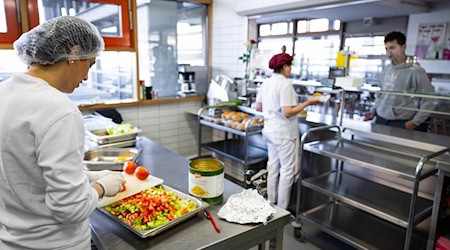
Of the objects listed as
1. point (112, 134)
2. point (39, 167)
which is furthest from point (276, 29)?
point (39, 167)

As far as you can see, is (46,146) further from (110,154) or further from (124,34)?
(124,34)

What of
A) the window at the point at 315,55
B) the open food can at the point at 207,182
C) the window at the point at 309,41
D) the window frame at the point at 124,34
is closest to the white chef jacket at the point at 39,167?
the open food can at the point at 207,182

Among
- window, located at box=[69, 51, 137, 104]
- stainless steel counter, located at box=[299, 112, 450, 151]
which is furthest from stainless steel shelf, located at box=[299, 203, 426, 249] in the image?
window, located at box=[69, 51, 137, 104]

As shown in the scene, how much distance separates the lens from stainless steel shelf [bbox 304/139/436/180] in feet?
6.01

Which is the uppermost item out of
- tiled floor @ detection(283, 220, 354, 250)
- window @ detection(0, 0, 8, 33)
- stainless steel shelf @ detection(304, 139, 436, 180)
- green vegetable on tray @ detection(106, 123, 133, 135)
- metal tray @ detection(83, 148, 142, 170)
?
window @ detection(0, 0, 8, 33)

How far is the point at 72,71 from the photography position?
936 mm

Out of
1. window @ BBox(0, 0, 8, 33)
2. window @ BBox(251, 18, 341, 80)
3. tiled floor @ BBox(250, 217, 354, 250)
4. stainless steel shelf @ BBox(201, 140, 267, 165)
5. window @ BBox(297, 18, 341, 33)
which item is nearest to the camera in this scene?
tiled floor @ BBox(250, 217, 354, 250)

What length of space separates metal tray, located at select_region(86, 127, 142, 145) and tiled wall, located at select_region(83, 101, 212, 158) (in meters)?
1.37

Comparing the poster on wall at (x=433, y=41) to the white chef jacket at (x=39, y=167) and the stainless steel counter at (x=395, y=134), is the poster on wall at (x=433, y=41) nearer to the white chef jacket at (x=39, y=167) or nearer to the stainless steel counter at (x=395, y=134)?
the stainless steel counter at (x=395, y=134)

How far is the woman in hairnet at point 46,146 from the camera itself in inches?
31.2

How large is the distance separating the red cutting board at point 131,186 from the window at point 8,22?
7.50 feet

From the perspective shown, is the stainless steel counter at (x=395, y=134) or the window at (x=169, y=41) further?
the window at (x=169, y=41)

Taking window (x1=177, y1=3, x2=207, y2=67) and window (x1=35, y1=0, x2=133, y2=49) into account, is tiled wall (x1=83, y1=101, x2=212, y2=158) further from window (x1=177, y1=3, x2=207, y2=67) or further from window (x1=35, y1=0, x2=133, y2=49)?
window (x1=35, y1=0, x2=133, y2=49)

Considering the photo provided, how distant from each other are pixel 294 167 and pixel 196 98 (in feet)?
6.09
